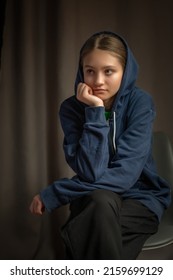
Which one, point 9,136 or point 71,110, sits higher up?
point 71,110

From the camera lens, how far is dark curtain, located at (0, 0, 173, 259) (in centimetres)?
148

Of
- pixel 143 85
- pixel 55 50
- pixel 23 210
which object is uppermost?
pixel 55 50

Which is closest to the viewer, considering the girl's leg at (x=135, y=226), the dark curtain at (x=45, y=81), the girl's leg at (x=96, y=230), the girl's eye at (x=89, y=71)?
the girl's leg at (x=96, y=230)

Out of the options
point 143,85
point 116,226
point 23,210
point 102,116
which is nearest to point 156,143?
point 143,85

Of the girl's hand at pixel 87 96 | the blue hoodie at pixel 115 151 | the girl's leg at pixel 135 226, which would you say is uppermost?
the girl's hand at pixel 87 96

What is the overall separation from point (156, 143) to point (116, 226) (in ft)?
1.86

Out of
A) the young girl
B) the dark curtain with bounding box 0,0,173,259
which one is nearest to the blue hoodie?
the young girl

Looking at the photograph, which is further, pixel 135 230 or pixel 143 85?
pixel 143 85

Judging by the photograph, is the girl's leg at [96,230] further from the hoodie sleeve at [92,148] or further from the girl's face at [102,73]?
the girl's face at [102,73]

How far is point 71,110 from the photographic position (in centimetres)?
111

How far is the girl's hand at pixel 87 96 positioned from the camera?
39.3 inches

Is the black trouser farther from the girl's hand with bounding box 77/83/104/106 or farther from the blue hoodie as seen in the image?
→ the girl's hand with bounding box 77/83/104/106

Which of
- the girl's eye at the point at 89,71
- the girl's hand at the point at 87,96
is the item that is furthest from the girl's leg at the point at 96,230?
the girl's eye at the point at 89,71
